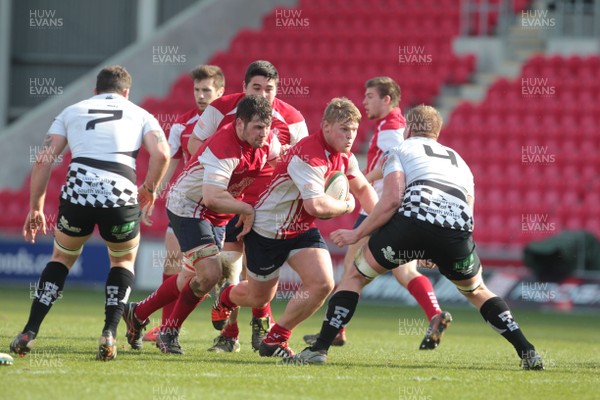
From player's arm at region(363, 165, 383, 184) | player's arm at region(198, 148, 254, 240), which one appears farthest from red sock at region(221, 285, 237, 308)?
player's arm at region(363, 165, 383, 184)

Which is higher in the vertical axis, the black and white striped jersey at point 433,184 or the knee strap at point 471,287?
the black and white striped jersey at point 433,184

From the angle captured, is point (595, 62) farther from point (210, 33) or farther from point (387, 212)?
point (387, 212)

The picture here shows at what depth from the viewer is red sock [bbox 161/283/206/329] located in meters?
7.99

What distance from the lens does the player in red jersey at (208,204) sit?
7.50 m

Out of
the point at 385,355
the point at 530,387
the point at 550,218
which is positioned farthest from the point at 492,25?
the point at 530,387

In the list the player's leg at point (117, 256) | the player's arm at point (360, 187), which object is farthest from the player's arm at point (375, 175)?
the player's leg at point (117, 256)

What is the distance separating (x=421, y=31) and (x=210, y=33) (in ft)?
15.9

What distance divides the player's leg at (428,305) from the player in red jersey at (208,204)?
77.5 inches

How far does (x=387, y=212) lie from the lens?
7344 millimetres

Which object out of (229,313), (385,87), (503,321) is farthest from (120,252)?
(385,87)

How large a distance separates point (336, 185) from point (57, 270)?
2125 millimetres

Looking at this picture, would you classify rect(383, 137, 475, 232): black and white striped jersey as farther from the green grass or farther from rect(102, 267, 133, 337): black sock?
rect(102, 267, 133, 337): black sock

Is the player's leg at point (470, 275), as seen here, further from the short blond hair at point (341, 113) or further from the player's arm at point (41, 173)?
the player's arm at point (41, 173)

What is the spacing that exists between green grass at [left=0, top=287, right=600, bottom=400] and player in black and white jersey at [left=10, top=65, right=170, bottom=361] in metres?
0.42
